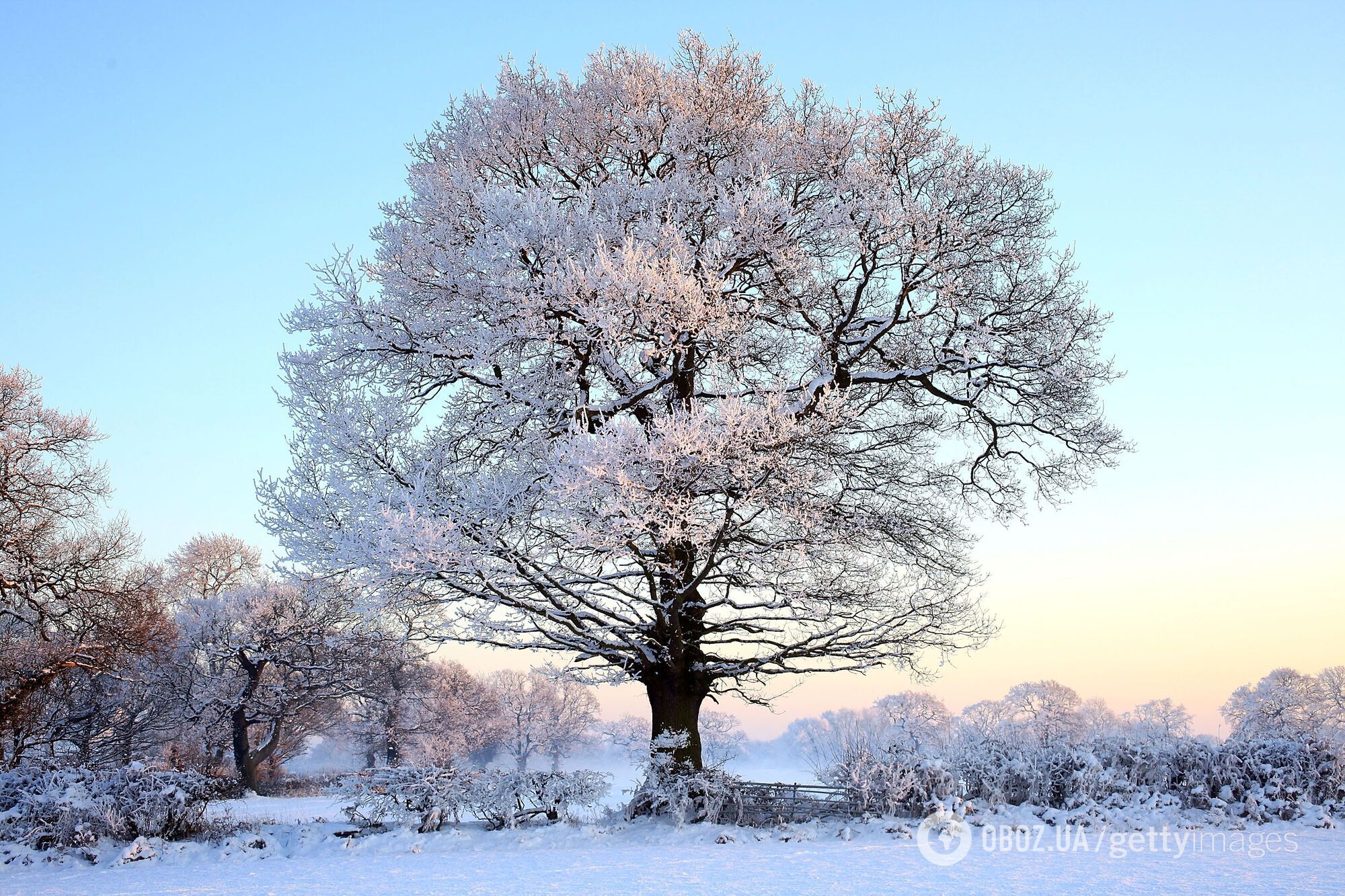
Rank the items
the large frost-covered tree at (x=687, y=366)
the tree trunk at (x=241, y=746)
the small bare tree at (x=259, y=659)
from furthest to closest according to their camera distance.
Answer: the small bare tree at (x=259, y=659), the tree trunk at (x=241, y=746), the large frost-covered tree at (x=687, y=366)

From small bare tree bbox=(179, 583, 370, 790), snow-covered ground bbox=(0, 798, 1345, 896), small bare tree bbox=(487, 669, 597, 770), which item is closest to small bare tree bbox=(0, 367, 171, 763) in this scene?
small bare tree bbox=(179, 583, 370, 790)

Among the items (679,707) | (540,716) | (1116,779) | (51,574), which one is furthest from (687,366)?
(540,716)

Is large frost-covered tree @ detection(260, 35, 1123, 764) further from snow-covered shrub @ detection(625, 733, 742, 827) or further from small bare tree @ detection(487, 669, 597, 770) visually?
small bare tree @ detection(487, 669, 597, 770)

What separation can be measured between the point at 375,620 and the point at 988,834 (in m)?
8.15

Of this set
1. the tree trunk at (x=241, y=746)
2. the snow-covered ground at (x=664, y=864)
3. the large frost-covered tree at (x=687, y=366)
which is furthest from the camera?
the tree trunk at (x=241, y=746)

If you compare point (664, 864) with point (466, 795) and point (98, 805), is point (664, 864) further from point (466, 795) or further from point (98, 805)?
point (98, 805)

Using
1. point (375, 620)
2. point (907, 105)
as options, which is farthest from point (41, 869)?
point (907, 105)

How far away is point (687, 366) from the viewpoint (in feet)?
38.5

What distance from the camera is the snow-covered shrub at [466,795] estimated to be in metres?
11.3

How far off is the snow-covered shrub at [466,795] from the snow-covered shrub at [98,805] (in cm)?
197

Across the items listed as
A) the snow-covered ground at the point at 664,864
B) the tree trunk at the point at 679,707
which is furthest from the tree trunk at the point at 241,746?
the tree trunk at the point at 679,707

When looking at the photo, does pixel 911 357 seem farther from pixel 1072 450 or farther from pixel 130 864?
pixel 130 864

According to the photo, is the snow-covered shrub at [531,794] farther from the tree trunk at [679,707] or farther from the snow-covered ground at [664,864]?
the tree trunk at [679,707]

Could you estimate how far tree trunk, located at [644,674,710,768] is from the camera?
38.9 ft
